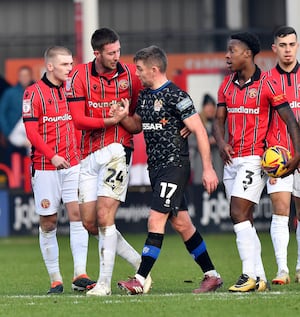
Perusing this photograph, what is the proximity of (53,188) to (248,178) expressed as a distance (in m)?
2.02

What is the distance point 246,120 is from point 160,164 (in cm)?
92

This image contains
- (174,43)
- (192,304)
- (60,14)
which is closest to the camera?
(192,304)

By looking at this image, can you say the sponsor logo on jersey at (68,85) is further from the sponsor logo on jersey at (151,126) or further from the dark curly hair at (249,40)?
the dark curly hair at (249,40)

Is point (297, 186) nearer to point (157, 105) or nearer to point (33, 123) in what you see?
point (157, 105)

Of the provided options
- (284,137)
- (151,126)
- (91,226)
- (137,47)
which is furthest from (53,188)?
(137,47)

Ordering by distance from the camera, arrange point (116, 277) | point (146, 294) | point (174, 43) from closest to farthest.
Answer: point (146, 294)
point (116, 277)
point (174, 43)

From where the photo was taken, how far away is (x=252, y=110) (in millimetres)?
11828

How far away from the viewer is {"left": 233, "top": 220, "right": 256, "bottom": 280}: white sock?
11656 mm

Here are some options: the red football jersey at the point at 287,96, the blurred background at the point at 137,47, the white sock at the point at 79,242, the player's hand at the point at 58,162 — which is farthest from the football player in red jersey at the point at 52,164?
the blurred background at the point at 137,47

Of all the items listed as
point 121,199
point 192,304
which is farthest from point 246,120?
point 192,304

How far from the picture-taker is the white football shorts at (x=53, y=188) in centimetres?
1255

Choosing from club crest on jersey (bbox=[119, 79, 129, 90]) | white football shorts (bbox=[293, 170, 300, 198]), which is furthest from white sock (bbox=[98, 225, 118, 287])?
white football shorts (bbox=[293, 170, 300, 198])

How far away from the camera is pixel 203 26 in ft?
84.8

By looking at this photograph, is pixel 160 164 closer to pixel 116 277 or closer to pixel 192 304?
pixel 192 304
